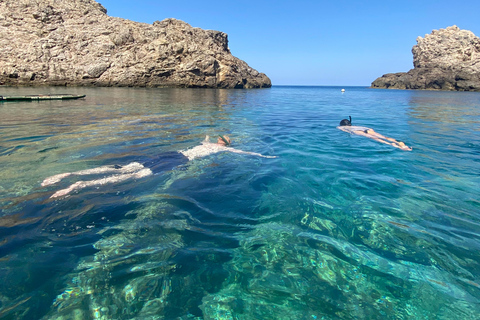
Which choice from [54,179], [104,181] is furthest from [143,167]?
[54,179]

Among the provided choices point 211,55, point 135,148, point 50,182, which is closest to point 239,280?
point 50,182

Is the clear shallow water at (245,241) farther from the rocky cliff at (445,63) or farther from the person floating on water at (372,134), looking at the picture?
the rocky cliff at (445,63)

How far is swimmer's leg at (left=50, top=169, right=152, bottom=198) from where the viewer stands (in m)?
5.19

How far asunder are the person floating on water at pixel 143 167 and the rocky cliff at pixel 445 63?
296 feet

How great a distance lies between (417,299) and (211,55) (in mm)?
67518

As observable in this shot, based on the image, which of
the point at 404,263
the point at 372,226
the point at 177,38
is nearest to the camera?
the point at 404,263

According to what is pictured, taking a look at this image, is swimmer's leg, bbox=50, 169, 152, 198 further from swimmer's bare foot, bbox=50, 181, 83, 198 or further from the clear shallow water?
the clear shallow water

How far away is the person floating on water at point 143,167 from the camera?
18.5 feet

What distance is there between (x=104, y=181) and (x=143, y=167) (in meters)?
1.23

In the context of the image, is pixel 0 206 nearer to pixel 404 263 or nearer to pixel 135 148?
pixel 135 148

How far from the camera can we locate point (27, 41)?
50.0 metres

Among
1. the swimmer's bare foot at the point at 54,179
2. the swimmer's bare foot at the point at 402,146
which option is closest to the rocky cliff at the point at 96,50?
the swimmer's bare foot at the point at 402,146

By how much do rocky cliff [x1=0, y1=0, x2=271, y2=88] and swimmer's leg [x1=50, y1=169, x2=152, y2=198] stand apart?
5670cm

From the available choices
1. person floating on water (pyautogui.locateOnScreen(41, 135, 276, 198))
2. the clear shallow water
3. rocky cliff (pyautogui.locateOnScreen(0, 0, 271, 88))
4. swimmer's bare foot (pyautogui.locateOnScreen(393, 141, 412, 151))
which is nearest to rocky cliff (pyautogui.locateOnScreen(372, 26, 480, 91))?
rocky cliff (pyautogui.locateOnScreen(0, 0, 271, 88))
